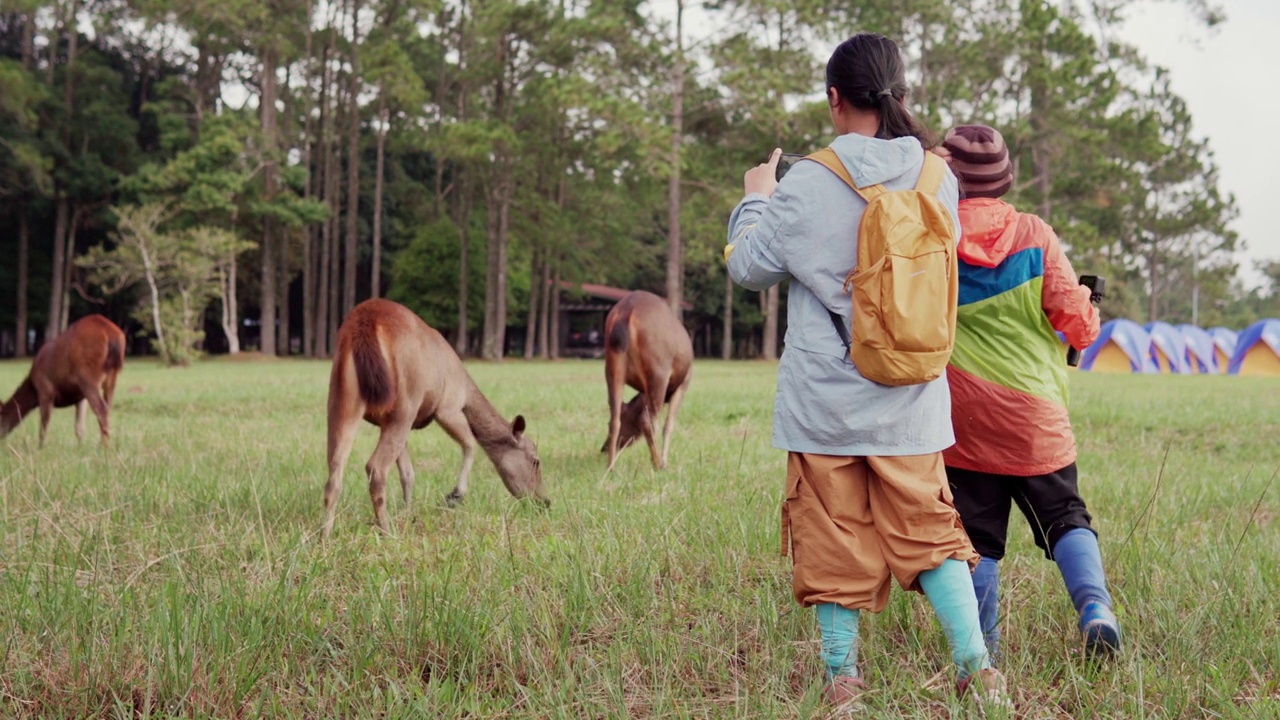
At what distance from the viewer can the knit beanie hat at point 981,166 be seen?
313 cm

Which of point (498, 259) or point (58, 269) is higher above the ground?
point (498, 259)

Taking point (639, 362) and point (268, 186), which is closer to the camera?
point (639, 362)

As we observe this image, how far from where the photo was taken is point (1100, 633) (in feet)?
9.00

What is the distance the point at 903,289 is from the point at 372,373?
323 cm

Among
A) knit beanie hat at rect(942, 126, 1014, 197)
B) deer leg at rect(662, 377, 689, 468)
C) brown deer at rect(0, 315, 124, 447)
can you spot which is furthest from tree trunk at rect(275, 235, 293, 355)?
knit beanie hat at rect(942, 126, 1014, 197)

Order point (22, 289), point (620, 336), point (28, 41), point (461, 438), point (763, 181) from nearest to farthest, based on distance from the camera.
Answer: point (763, 181), point (461, 438), point (620, 336), point (22, 289), point (28, 41)

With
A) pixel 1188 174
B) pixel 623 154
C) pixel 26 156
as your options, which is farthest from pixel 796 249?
pixel 1188 174

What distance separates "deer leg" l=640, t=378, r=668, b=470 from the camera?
23.7ft

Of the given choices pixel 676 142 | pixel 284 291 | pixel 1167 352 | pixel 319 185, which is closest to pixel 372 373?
pixel 676 142

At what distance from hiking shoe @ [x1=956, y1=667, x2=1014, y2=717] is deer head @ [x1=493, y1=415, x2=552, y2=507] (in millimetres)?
3489

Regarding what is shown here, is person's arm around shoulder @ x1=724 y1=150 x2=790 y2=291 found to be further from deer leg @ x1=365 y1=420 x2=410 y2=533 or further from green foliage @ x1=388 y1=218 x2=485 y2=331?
green foliage @ x1=388 y1=218 x2=485 y2=331

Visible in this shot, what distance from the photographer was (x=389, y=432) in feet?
16.6

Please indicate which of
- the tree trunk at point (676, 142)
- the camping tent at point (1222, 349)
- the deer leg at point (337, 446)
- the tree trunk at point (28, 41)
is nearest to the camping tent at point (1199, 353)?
the camping tent at point (1222, 349)

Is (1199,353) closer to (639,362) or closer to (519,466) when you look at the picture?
(639,362)
